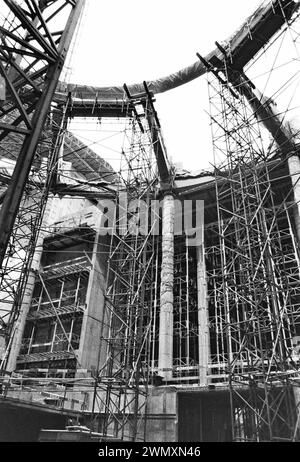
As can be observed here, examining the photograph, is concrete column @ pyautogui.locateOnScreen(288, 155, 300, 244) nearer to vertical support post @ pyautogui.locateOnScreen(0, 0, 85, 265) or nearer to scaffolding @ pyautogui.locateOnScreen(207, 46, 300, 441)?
scaffolding @ pyautogui.locateOnScreen(207, 46, 300, 441)

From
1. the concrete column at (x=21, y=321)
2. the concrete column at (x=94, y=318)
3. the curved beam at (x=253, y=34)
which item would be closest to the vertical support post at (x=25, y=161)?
the curved beam at (x=253, y=34)

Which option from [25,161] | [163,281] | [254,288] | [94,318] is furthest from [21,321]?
[25,161]

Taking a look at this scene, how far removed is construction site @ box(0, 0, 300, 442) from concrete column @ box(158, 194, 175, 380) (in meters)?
0.08

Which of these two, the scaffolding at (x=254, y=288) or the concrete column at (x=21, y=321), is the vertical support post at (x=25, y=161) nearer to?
the scaffolding at (x=254, y=288)

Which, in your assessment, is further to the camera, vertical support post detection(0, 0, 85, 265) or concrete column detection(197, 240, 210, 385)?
concrete column detection(197, 240, 210, 385)

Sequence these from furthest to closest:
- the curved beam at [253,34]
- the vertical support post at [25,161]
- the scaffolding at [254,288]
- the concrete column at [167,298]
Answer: the concrete column at [167,298] < the curved beam at [253,34] < the scaffolding at [254,288] < the vertical support post at [25,161]

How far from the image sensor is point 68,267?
28.1m

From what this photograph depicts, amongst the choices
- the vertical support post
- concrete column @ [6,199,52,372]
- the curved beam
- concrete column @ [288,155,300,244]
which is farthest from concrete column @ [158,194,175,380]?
the vertical support post

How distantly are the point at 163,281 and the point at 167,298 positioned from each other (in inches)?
43.6

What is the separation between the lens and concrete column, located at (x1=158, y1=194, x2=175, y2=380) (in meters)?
20.2

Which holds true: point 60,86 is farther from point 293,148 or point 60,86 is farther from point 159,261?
point 293,148

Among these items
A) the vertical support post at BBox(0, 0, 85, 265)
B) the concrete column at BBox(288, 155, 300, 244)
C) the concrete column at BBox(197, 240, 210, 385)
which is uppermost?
the concrete column at BBox(288, 155, 300, 244)

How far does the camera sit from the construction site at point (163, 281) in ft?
52.4

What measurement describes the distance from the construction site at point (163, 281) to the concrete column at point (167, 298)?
0.25ft
